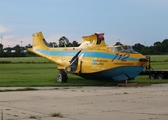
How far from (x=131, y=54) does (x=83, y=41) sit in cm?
610

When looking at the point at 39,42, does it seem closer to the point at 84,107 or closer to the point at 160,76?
the point at 160,76

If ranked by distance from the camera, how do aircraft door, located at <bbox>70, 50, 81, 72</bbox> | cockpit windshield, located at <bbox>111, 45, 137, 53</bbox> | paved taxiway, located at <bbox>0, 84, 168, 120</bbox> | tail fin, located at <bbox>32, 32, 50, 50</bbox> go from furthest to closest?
tail fin, located at <bbox>32, 32, 50, 50</bbox>, aircraft door, located at <bbox>70, 50, 81, 72</bbox>, cockpit windshield, located at <bbox>111, 45, 137, 53</bbox>, paved taxiway, located at <bbox>0, 84, 168, 120</bbox>

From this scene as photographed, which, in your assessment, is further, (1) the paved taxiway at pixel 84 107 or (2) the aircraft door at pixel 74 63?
(2) the aircraft door at pixel 74 63

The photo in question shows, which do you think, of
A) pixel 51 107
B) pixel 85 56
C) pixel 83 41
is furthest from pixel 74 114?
pixel 83 41

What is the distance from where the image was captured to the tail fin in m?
35.8

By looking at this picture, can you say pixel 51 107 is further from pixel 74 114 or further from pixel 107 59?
pixel 107 59

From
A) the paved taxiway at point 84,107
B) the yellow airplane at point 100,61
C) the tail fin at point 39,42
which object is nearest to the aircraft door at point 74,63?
the yellow airplane at point 100,61

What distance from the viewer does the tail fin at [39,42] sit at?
35.8m

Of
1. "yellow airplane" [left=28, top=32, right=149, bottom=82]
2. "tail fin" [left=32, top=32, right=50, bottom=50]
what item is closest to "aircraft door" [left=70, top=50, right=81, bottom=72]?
"yellow airplane" [left=28, top=32, right=149, bottom=82]

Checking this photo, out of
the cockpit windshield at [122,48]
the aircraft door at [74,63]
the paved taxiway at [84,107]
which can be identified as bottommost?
the paved taxiway at [84,107]

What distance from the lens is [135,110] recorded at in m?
13.1

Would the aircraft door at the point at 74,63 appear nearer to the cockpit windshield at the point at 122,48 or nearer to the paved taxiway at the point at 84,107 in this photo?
the cockpit windshield at the point at 122,48

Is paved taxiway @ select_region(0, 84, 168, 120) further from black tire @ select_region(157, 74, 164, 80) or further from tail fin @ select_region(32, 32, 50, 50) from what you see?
tail fin @ select_region(32, 32, 50, 50)

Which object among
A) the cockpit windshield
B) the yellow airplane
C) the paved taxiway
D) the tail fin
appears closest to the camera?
the paved taxiway
